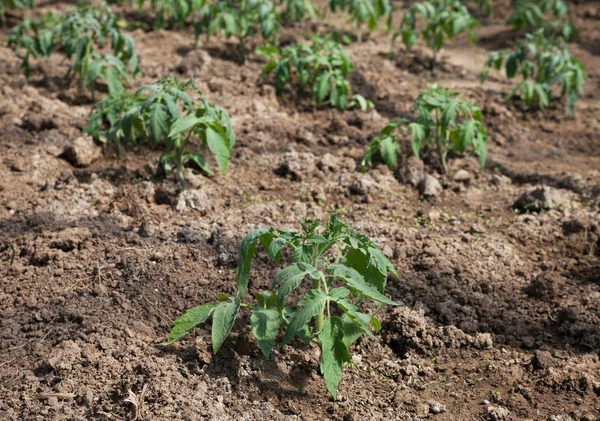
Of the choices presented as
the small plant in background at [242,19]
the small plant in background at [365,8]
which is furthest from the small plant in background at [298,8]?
the small plant in background at [242,19]

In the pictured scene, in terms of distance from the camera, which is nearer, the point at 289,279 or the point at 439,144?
the point at 289,279

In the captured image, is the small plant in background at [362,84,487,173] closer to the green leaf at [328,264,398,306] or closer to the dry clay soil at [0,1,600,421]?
the dry clay soil at [0,1,600,421]

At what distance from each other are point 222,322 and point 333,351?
0.46 m

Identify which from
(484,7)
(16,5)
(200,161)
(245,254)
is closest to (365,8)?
(484,7)

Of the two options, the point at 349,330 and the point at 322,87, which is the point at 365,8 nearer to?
the point at 322,87

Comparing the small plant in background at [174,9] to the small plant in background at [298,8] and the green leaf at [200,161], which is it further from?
the green leaf at [200,161]

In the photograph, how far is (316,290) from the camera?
8.48ft

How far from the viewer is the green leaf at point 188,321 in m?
2.79

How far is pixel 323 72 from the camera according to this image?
5.20 m

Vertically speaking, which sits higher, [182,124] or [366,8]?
[366,8]

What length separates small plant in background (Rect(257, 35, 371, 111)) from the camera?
484cm

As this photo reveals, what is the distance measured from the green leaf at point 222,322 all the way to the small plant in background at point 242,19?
3.12 m

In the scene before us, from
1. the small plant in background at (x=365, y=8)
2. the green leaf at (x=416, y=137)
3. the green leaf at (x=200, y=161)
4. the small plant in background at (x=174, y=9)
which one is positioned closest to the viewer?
the green leaf at (x=200, y=161)

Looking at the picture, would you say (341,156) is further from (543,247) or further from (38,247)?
(38,247)
